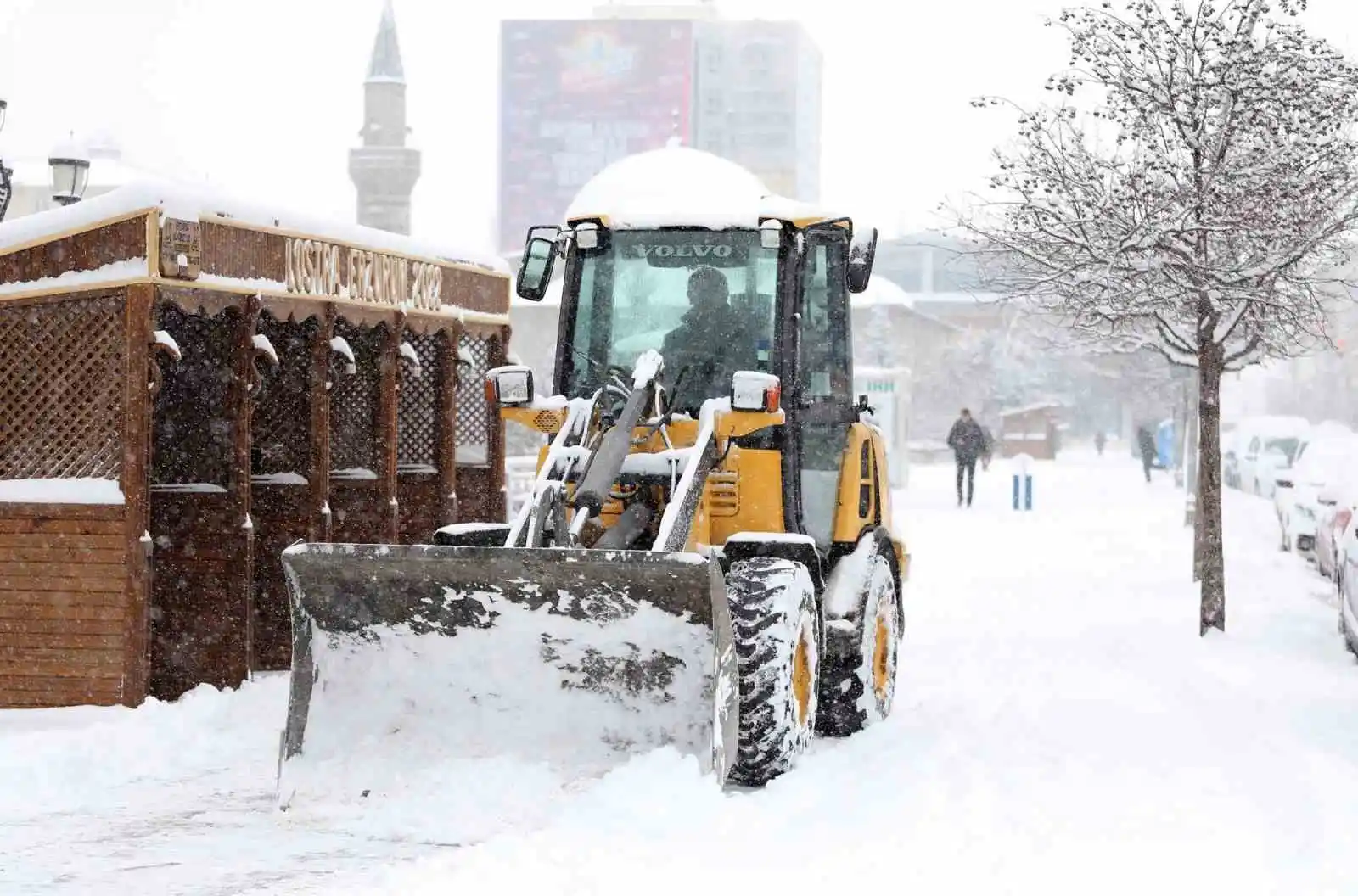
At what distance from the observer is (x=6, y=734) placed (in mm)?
9055

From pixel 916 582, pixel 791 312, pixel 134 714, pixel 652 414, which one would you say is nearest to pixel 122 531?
pixel 134 714

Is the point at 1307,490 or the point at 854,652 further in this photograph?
the point at 1307,490

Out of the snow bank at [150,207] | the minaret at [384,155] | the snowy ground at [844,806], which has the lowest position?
the snowy ground at [844,806]

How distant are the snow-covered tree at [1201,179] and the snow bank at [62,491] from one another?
649 cm

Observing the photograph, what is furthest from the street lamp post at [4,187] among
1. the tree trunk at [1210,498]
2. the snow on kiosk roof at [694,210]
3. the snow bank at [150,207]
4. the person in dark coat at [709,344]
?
the tree trunk at [1210,498]

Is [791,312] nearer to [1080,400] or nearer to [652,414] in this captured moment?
[652,414]

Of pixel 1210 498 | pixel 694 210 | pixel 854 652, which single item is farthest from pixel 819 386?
pixel 1210 498

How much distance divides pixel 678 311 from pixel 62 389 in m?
3.73

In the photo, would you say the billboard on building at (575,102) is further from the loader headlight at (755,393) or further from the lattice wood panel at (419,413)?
the loader headlight at (755,393)

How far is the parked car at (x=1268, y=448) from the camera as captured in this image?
32.8 meters

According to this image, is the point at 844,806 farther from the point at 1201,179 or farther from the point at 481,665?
the point at 1201,179

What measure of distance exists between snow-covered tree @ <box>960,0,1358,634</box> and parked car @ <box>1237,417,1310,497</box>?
785 inches

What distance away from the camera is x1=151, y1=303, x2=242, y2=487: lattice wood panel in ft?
35.6

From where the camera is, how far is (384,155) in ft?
237
